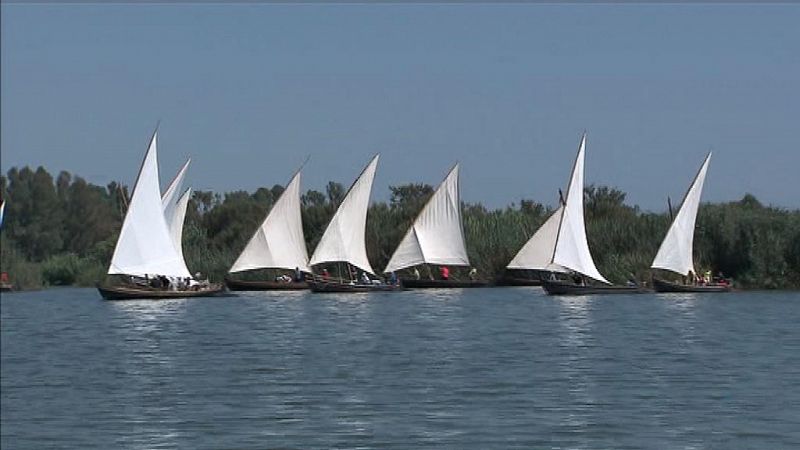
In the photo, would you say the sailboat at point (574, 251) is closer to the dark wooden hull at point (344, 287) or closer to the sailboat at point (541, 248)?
the sailboat at point (541, 248)

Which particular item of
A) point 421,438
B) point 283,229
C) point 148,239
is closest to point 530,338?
point 421,438

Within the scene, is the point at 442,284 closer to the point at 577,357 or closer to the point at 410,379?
the point at 577,357

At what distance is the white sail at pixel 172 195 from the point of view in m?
68.1

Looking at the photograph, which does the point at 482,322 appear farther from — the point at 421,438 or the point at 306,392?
the point at 421,438

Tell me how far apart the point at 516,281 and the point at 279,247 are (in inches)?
475

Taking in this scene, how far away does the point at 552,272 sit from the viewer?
66875 millimetres

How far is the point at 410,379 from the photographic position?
93.5 feet

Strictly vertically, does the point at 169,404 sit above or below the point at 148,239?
below

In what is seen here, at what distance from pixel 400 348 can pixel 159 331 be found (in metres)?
11.2

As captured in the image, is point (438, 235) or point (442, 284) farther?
point (438, 235)

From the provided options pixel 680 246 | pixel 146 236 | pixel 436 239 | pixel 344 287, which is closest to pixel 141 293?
pixel 146 236

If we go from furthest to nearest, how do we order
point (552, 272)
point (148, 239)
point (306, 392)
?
point (552, 272) → point (148, 239) → point (306, 392)

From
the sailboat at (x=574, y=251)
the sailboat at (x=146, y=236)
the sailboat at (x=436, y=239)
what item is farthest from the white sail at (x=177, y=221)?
the sailboat at (x=574, y=251)

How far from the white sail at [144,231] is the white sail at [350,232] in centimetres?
1201
